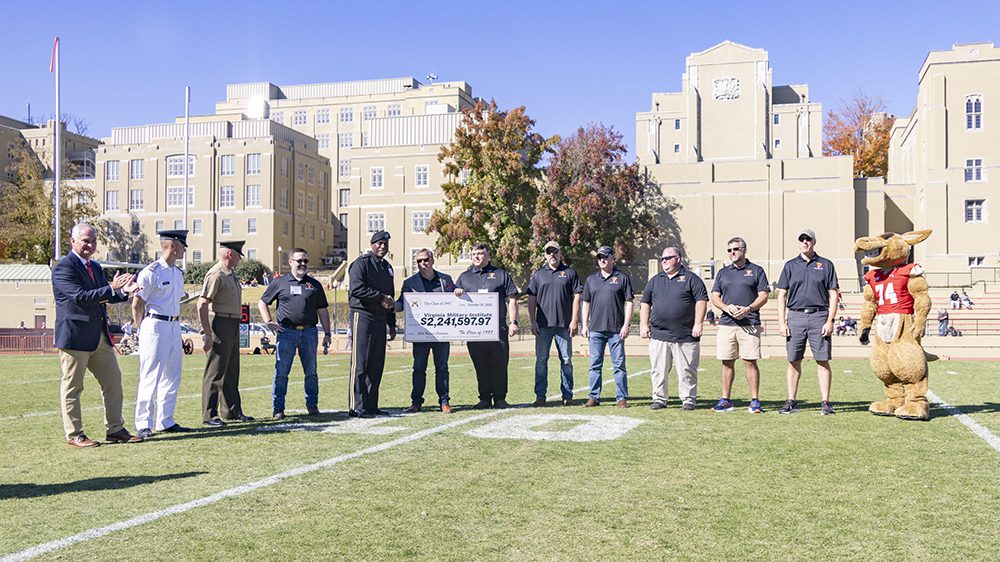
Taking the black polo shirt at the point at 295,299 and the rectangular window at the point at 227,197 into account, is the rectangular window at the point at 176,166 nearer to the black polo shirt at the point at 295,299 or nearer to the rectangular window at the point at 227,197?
the rectangular window at the point at 227,197

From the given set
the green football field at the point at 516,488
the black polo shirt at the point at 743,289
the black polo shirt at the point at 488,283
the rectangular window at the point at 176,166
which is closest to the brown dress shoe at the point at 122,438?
the green football field at the point at 516,488

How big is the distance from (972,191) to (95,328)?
188 feet

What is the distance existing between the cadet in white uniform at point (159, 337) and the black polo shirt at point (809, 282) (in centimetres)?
674

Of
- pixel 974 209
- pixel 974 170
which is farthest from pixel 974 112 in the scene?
pixel 974 209

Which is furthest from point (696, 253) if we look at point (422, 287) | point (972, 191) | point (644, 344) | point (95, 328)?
point (95, 328)

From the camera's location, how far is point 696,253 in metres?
57.3

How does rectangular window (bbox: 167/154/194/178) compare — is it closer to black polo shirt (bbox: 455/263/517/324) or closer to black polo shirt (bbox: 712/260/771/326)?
black polo shirt (bbox: 455/263/517/324)

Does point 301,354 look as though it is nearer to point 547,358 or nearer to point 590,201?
point 547,358

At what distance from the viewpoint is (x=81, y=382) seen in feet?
27.1

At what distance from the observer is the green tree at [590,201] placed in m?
50.9

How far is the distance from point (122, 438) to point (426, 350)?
379 cm

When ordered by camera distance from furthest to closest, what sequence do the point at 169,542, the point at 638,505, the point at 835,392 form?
the point at 835,392
the point at 638,505
the point at 169,542

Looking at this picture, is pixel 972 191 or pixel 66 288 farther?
pixel 972 191

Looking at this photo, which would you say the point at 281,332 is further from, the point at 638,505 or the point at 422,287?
the point at 638,505
